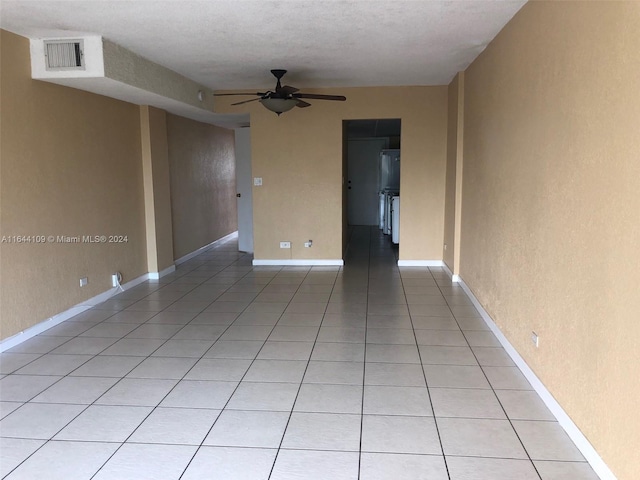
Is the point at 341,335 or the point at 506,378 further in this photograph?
the point at 341,335

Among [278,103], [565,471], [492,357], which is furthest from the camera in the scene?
[278,103]

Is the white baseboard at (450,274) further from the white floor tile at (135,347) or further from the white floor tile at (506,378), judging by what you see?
the white floor tile at (135,347)

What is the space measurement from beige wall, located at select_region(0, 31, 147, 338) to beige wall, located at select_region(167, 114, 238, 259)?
125 cm

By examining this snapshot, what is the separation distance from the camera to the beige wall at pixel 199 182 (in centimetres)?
698

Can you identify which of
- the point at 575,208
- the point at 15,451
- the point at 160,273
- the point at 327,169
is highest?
the point at 327,169

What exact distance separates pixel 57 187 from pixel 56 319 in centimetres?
117

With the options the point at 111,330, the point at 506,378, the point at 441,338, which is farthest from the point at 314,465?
Answer: the point at 111,330

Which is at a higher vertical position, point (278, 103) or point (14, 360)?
point (278, 103)

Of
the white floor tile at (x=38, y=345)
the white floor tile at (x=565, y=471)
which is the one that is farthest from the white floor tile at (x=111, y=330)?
the white floor tile at (x=565, y=471)

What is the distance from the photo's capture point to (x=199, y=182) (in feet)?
25.8

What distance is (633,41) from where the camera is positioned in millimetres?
1804

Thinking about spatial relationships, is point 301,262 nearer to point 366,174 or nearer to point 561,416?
point 561,416

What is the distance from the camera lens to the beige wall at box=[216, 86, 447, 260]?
6418 millimetres

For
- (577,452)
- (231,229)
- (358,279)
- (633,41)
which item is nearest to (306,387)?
(577,452)
